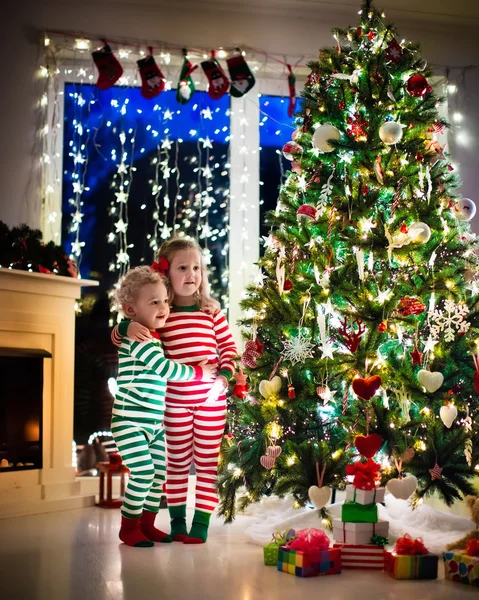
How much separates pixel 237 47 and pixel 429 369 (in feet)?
9.15

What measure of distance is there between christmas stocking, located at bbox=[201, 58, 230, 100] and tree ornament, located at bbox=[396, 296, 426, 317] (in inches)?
91.7

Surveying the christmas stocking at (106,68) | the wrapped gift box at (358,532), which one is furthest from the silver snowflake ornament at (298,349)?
the christmas stocking at (106,68)

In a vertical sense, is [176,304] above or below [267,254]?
below

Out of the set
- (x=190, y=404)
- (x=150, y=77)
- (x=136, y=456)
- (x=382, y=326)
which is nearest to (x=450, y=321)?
(x=382, y=326)

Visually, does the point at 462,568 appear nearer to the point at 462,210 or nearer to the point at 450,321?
the point at 450,321

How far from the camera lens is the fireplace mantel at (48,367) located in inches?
147

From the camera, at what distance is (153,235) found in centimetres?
477

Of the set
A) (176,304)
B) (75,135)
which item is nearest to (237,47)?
(75,135)

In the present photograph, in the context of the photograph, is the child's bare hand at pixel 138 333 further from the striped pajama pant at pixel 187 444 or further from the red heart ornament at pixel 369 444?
the red heart ornament at pixel 369 444

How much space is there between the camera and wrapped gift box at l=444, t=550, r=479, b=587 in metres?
2.24

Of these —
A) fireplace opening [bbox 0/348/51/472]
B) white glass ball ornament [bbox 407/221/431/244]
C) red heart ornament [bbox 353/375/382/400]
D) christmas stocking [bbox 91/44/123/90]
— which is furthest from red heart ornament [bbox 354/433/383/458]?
christmas stocking [bbox 91/44/123/90]

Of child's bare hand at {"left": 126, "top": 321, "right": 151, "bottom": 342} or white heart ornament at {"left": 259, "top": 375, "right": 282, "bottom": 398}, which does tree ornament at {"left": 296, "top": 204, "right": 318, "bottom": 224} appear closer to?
white heart ornament at {"left": 259, "top": 375, "right": 282, "bottom": 398}

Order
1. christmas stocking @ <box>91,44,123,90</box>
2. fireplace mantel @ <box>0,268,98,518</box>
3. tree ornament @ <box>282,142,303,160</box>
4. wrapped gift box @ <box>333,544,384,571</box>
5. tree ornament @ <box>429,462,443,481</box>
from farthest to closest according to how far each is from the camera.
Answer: christmas stocking @ <box>91,44,123,90</box>, fireplace mantel @ <box>0,268,98,518</box>, tree ornament @ <box>282,142,303,160</box>, tree ornament @ <box>429,462,443,481</box>, wrapped gift box @ <box>333,544,384,571</box>

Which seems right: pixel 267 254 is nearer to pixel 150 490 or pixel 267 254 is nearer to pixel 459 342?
pixel 459 342
